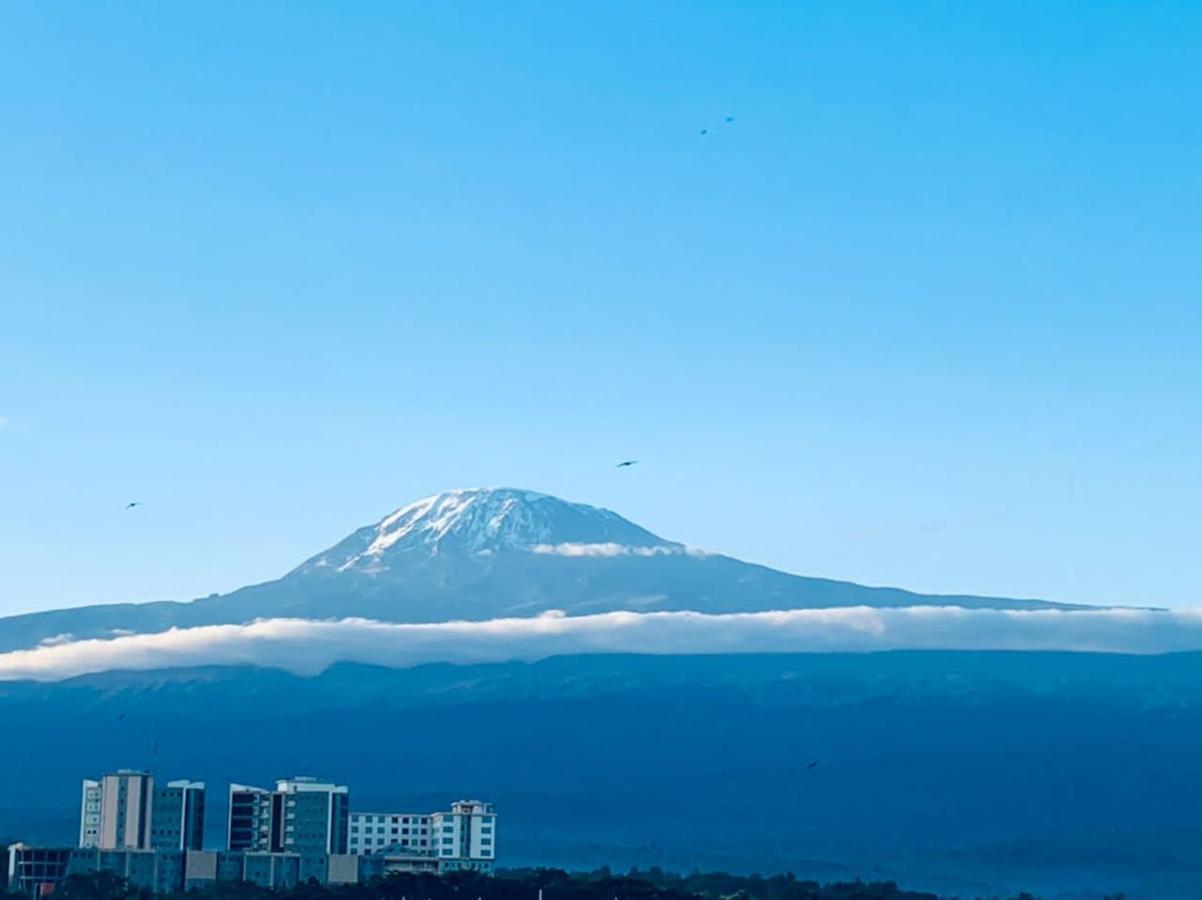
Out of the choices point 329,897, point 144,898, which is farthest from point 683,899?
point 144,898

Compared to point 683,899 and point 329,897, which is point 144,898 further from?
point 683,899
